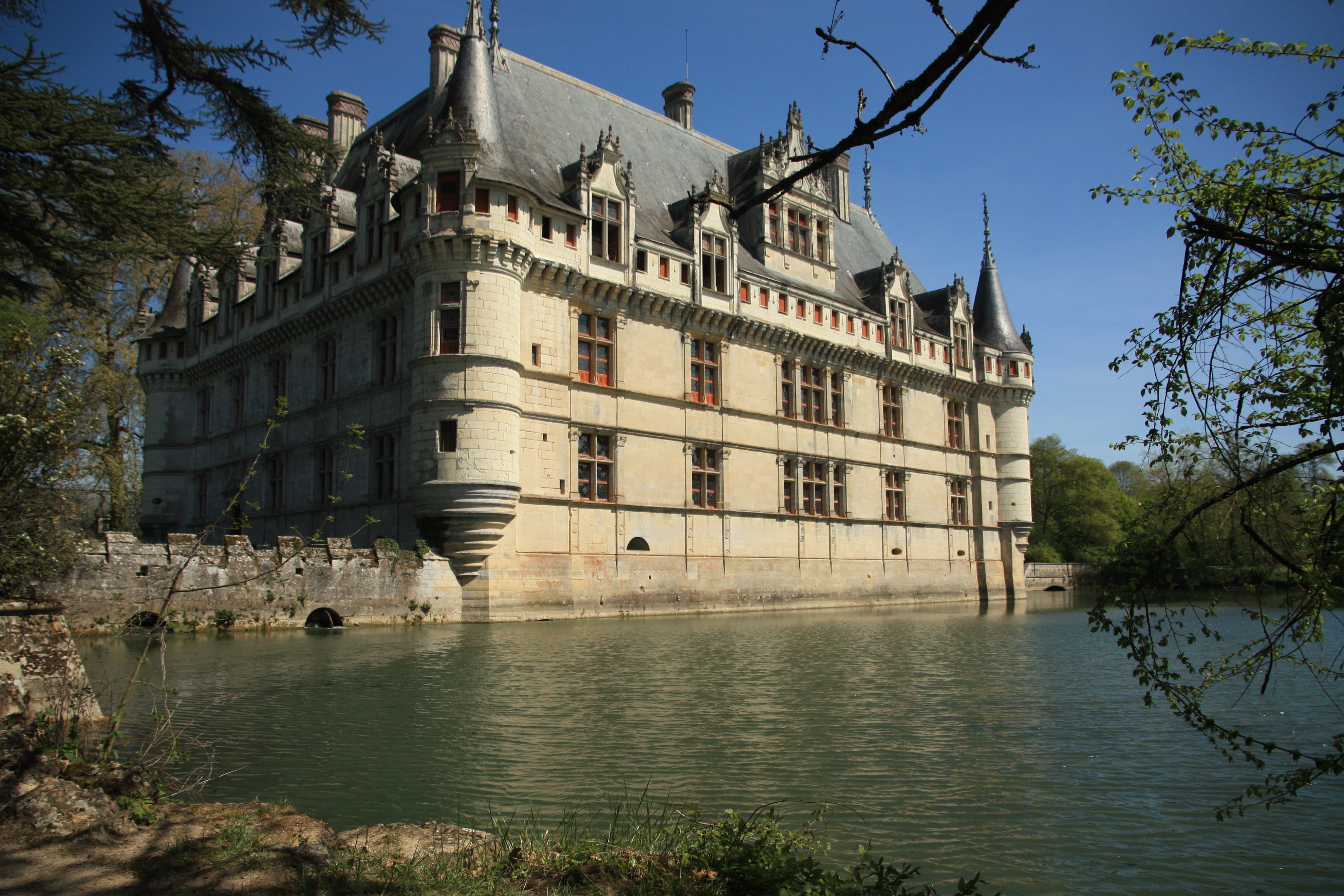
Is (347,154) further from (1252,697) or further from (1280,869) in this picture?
(1280,869)

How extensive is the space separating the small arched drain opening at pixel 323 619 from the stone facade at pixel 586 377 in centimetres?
272

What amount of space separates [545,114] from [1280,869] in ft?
94.9

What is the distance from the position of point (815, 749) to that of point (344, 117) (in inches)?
1422

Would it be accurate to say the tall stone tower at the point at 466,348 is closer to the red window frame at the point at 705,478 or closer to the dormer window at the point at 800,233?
the red window frame at the point at 705,478

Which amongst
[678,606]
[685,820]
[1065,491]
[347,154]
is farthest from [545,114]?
[1065,491]

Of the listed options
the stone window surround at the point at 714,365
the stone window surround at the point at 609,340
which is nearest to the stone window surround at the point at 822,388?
the stone window surround at the point at 714,365

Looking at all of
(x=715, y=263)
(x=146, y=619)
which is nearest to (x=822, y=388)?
(x=715, y=263)

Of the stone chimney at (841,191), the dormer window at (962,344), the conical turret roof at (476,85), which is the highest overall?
the stone chimney at (841,191)

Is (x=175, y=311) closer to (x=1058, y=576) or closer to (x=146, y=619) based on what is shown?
(x=146, y=619)

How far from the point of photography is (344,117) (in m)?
36.9

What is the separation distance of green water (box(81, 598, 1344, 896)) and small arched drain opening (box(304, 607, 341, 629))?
15.4 ft

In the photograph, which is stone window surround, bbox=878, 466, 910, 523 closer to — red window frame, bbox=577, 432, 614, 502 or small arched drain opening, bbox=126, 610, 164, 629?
red window frame, bbox=577, 432, 614, 502

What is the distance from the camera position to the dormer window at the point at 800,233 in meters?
34.6

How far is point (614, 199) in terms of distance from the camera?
27531 millimetres
